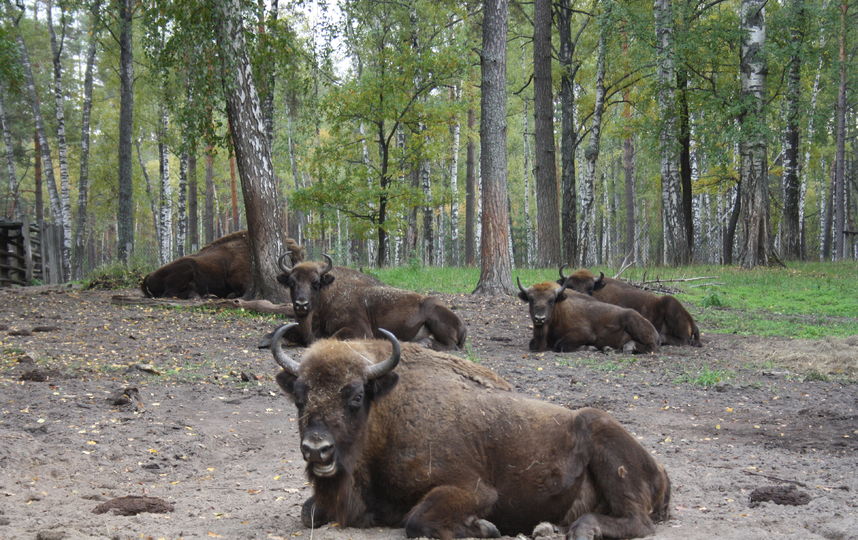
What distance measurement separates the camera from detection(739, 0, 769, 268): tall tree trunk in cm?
2441

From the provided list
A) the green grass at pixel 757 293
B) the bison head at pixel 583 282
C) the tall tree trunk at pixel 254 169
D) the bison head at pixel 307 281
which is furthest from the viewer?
the green grass at pixel 757 293

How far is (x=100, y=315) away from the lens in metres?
14.5

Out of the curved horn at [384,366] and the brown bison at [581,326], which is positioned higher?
the curved horn at [384,366]

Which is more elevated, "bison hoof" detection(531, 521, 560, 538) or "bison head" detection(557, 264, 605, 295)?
"bison head" detection(557, 264, 605, 295)

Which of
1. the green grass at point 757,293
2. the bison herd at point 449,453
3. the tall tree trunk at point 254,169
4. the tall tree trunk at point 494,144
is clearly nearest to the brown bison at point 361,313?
the tall tree trunk at point 254,169

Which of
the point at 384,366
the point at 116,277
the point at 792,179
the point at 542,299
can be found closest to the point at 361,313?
the point at 542,299

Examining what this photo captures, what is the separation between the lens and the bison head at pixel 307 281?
12.6 m

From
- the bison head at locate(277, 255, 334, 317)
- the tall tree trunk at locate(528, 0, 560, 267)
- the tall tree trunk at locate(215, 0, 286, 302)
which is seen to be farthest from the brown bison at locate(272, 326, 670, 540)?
the tall tree trunk at locate(528, 0, 560, 267)

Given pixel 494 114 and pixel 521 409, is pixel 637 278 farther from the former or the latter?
pixel 521 409

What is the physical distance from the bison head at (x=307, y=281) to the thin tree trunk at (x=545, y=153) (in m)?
13.0

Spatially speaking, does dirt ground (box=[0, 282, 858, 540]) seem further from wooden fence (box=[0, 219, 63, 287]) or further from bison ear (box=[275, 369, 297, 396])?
wooden fence (box=[0, 219, 63, 287])

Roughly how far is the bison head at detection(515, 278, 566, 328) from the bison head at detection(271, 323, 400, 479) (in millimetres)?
8302

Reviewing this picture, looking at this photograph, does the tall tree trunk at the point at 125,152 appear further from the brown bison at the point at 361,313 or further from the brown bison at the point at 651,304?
the brown bison at the point at 651,304

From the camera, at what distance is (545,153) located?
997 inches
